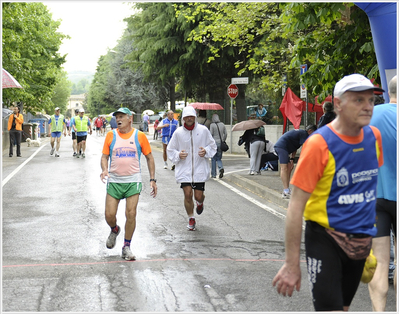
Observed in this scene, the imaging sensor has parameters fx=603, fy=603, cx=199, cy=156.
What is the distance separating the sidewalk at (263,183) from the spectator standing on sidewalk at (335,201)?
7570mm

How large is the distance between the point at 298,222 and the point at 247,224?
5.99m

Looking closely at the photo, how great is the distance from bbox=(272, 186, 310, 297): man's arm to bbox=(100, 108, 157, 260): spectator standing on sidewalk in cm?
384

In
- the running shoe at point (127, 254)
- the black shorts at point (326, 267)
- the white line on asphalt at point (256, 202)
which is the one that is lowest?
the white line on asphalt at point (256, 202)

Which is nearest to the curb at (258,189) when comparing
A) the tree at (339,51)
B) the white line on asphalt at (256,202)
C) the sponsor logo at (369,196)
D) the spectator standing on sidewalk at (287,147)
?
the spectator standing on sidewalk at (287,147)

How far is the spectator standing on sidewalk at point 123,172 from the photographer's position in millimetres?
6957

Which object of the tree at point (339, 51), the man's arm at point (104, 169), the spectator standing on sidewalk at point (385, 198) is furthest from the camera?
the tree at point (339, 51)

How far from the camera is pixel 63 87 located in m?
105

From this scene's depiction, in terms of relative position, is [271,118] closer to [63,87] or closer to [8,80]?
[8,80]

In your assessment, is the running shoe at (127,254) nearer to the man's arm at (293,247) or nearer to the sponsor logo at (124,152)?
the sponsor logo at (124,152)

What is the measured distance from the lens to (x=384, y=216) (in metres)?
4.56

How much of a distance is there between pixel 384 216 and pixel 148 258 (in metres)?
3.11

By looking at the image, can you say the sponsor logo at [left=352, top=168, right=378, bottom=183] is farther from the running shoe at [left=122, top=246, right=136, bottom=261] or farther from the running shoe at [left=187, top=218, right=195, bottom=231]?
the running shoe at [left=187, top=218, right=195, bottom=231]

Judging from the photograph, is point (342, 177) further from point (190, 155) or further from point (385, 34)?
point (190, 155)

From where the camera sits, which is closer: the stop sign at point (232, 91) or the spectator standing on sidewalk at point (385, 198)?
the spectator standing on sidewalk at point (385, 198)
